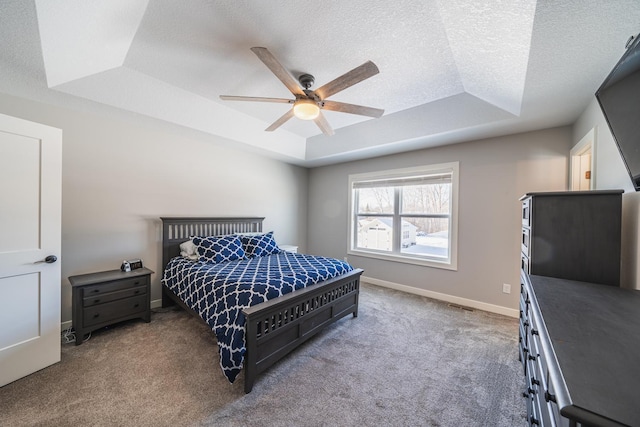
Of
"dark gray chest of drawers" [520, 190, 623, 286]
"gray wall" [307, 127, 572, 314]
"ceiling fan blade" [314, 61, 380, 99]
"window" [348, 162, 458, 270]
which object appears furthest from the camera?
"window" [348, 162, 458, 270]

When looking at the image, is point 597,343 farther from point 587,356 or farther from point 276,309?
point 276,309

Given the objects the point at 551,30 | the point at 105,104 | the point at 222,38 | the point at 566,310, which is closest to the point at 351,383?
the point at 566,310

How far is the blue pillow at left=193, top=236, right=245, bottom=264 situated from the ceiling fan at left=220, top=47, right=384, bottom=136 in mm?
1824

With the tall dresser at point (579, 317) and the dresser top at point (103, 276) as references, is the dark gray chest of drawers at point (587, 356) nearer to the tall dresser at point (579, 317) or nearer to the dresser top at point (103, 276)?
the tall dresser at point (579, 317)

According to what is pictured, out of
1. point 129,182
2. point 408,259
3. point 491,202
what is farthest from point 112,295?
point 491,202

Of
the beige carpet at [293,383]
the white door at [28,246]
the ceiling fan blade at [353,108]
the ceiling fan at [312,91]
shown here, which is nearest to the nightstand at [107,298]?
the beige carpet at [293,383]

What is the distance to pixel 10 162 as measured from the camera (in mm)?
1856

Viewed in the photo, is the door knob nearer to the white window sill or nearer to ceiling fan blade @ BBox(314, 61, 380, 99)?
ceiling fan blade @ BBox(314, 61, 380, 99)

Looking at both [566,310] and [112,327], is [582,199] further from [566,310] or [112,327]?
[112,327]

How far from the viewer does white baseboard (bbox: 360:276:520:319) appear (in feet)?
10.6

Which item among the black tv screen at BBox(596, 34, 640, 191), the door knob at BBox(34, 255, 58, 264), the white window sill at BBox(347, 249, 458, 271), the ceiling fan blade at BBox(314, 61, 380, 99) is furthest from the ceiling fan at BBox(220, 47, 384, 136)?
the white window sill at BBox(347, 249, 458, 271)

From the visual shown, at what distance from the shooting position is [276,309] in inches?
80.1

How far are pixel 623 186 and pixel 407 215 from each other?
265 centimetres

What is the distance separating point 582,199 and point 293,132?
11.9ft
